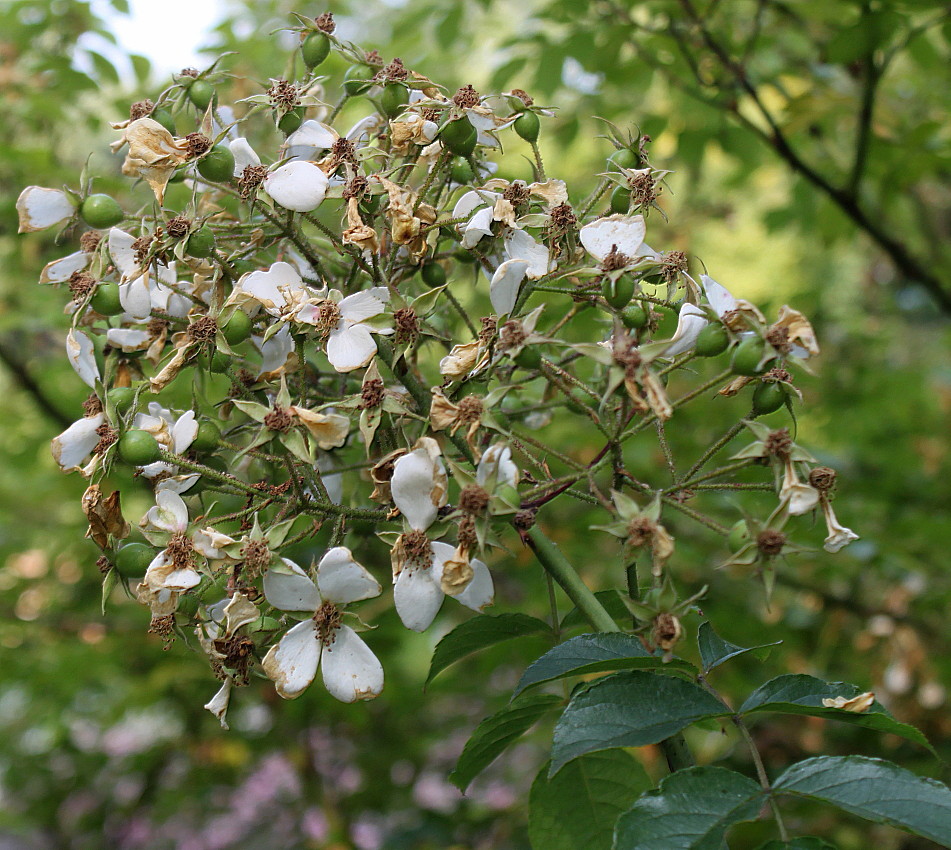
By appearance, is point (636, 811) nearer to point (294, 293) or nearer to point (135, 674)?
point (294, 293)

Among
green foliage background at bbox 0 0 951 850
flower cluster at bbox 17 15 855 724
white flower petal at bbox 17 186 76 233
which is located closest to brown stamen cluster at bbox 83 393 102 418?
flower cluster at bbox 17 15 855 724

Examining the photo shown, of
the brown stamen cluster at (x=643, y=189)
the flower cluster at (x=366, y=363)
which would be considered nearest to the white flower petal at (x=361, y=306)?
the flower cluster at (x=366, y=363)

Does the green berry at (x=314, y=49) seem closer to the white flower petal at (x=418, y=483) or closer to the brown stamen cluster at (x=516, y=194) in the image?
the brown stamen cluster at (x=516, y=194)

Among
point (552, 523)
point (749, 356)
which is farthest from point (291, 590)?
point (552, 523)

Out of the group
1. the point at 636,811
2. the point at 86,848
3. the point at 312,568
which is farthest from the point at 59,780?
the point at 636,811

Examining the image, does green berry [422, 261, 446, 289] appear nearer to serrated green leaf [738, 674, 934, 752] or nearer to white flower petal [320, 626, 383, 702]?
white flower petal [320, 626, 383, 702]
